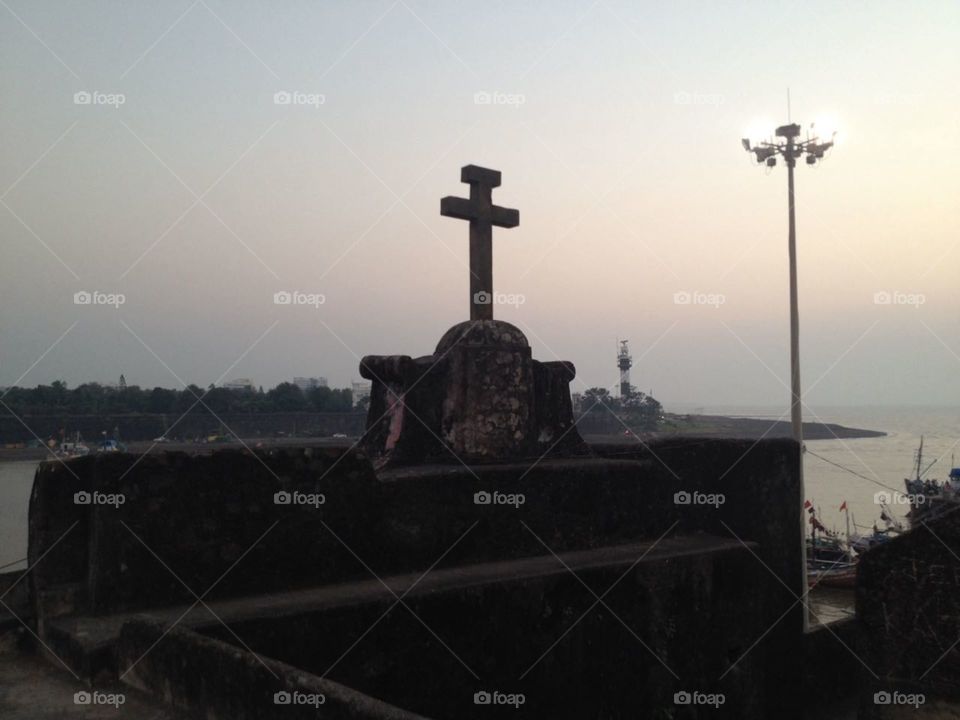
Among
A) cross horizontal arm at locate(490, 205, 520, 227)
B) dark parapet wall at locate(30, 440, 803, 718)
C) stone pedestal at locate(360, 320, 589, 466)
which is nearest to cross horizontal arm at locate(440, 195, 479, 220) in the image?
cross horizontal arm at locate(490, 205, 520, 227)

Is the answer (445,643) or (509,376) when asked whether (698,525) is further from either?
(445,643)

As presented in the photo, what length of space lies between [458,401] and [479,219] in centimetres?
158

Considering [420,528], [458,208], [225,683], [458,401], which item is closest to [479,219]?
[458,208]

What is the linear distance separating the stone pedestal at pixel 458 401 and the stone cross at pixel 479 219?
446 mm

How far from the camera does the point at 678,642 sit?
208 inches

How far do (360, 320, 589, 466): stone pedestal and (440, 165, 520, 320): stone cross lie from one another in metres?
0.45

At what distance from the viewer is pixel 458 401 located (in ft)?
17.6

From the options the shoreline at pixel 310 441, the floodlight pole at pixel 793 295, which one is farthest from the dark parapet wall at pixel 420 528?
the floodlight pole at pixel 793 295

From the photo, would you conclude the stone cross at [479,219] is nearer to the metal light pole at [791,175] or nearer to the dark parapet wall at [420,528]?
the dark parapet wall at [420,528]

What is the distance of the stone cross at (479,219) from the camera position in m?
5.98

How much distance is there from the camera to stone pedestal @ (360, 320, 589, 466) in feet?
17.4

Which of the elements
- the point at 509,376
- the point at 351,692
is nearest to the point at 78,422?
the point at 509,376

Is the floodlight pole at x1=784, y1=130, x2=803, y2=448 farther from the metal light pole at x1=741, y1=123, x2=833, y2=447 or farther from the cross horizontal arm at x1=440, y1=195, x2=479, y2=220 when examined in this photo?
the cross horizontal arm at x1=440, y1=195, x2=479, y2=220

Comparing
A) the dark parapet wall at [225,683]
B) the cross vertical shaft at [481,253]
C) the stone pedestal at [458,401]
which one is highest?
the cross vertical shaft at [481,253]
